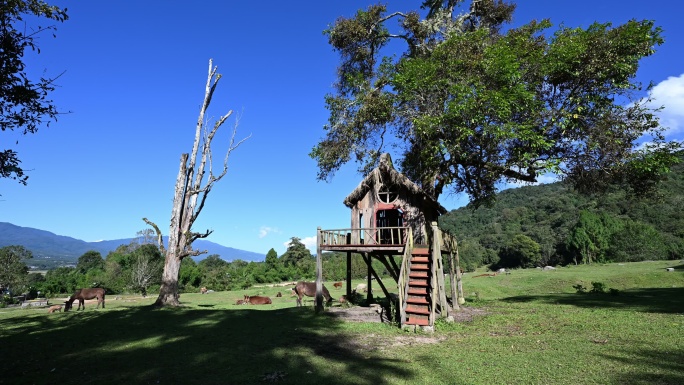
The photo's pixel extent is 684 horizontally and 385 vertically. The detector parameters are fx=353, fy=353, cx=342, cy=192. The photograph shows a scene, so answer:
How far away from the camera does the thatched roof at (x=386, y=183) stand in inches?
730

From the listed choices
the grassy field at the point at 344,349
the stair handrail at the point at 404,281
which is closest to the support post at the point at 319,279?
the grassy field at the point at 344,349

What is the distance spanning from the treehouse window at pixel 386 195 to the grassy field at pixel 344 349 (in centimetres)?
687

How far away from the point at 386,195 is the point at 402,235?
2.47 m

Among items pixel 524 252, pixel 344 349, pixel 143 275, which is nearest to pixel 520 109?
pixel 344 349

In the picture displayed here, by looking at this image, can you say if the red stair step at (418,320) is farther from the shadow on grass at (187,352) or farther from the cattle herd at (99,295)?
the cattle herd at (99,295)

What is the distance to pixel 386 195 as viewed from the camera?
19719mm

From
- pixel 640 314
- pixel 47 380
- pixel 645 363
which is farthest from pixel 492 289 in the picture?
pixel 47 380

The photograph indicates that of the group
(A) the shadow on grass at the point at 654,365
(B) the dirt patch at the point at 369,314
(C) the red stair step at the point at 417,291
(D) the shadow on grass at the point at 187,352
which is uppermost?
(C) the red stair step at the point at 417,291

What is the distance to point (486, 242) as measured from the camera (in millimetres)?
102375

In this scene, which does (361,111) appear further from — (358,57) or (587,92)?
(587,92)

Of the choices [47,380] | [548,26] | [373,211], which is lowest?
[47,380]

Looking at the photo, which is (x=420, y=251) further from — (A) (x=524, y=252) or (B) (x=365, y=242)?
(A) (x=524, y=252)

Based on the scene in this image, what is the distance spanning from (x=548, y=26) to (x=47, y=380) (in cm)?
2443

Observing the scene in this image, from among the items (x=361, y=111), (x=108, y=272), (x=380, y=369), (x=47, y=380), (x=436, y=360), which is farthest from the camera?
(x=108, y=272)
